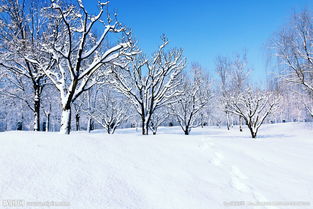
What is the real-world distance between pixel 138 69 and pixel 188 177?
11.3 m

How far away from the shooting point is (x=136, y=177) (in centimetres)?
360

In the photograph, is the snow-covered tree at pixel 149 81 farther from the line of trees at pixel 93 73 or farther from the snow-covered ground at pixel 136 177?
the snow-covered ground at pixel 136 177

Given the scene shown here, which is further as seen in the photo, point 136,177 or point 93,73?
point 93,73

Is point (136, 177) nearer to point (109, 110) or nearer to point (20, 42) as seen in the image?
point (20, 42)

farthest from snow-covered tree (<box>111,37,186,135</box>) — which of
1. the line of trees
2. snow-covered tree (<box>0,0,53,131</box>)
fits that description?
snow-covered tree (<box>0,0,53,131</box>)

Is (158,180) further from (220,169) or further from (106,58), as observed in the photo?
(106,58)

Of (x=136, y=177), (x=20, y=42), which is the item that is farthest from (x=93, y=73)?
(x=136, y=177)

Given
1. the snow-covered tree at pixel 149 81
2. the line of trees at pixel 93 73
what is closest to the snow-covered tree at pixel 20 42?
the line of trees at pixel 93 73

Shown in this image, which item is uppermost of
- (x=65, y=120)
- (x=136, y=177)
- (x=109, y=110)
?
(x=109, y=110)

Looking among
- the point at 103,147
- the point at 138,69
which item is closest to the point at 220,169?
the point at 103,147

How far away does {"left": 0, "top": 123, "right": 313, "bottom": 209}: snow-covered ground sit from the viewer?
272cm

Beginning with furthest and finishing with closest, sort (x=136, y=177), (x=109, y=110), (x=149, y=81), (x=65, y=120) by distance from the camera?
(x=109, y=110) < (x=149, y=81) < (x=65, y=120) < (x=136, y=177)

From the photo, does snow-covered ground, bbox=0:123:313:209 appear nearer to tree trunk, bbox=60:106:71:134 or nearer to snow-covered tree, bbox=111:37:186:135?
tree trunk, bbox=60:106:71:134

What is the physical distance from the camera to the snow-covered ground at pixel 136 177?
2721 mm
